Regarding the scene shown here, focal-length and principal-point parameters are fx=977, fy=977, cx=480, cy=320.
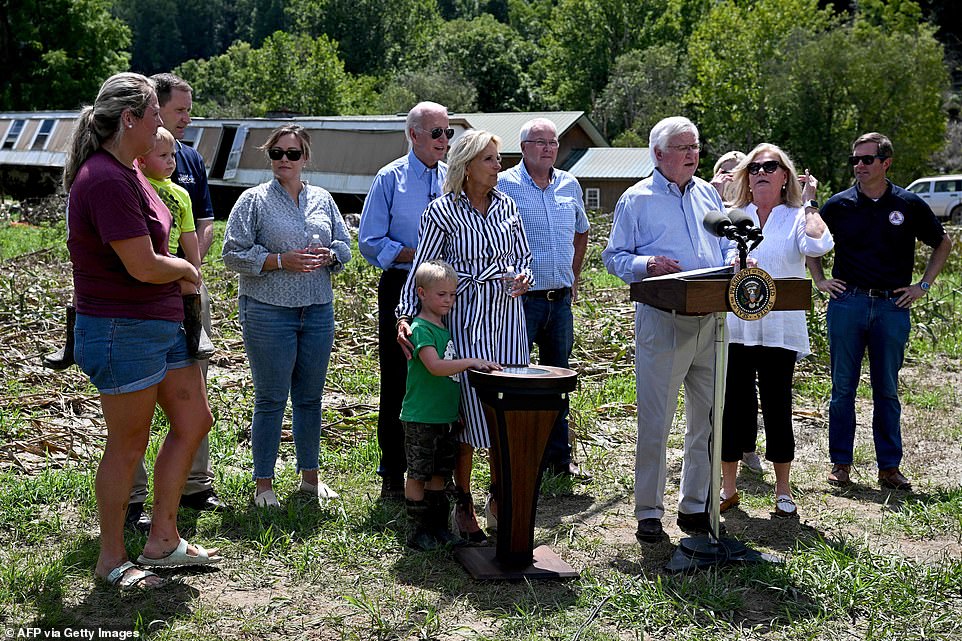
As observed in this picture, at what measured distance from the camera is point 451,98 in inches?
2282

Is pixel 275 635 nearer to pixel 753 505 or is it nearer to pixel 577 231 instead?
pixel 753 505

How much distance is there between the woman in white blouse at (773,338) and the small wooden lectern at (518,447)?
150 cm

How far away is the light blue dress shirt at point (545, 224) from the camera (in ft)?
20.1

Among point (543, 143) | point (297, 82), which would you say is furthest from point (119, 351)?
point (297, 82)

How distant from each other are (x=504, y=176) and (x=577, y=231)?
2.34 feet

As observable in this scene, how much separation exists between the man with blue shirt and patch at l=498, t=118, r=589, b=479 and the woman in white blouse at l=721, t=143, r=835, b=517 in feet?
3.45

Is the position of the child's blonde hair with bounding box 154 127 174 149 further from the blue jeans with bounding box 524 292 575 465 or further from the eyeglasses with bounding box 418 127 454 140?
the blue jeans with bounding box 524 292 575 465

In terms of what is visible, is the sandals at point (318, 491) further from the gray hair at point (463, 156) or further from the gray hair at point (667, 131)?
the gray hair at point (667, 131)

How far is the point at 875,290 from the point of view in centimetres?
602

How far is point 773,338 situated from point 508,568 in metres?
2.08

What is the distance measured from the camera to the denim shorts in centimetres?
407

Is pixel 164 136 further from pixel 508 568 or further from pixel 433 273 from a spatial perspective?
pixel 508 568

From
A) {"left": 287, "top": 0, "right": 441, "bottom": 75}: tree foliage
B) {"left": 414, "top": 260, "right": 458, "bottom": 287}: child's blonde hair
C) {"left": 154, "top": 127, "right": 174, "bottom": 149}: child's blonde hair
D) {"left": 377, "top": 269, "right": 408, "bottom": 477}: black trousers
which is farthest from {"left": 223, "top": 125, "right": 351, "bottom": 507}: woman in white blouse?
{"left": 287, "top": 0, "right": 441, "bottom": 75}: tree foliage

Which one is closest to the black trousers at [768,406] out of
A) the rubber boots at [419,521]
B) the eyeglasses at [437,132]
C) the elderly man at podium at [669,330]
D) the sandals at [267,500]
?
the elderly man at podium at [669,330]
